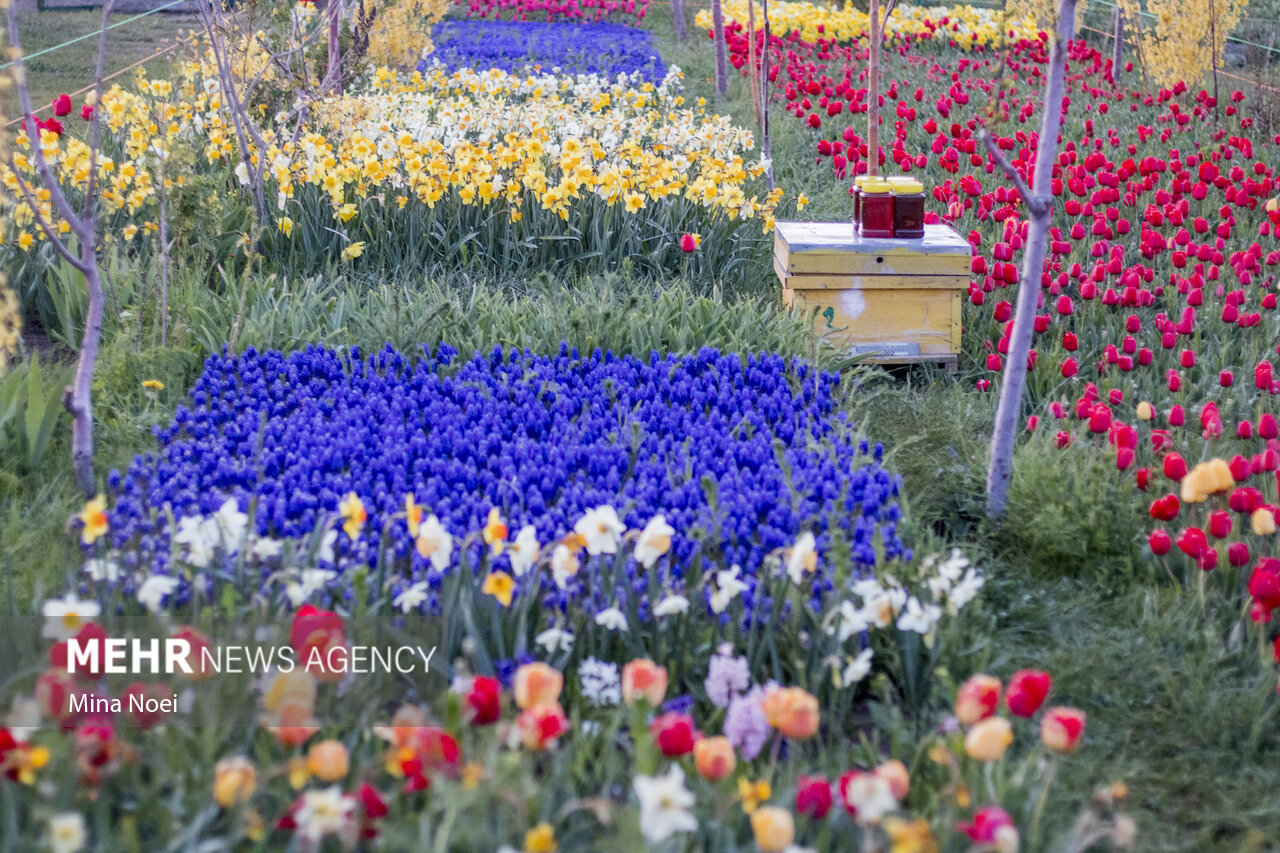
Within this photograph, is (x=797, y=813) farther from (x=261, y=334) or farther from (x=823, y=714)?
(x=261, y=334)

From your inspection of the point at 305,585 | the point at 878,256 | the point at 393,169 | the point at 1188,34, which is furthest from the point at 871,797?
the point at 1188,34

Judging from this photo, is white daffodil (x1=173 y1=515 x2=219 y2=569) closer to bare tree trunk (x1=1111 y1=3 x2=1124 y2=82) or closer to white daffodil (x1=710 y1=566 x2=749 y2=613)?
white daffodil (x1=710 y1=566 x2=749 y2=613)

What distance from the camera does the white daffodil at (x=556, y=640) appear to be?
215 cm

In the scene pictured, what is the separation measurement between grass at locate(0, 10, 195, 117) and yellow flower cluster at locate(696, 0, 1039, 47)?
7971mm

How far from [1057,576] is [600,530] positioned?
1.40 m

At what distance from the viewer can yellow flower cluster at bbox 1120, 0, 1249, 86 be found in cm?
933

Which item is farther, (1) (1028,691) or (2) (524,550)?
(2) (524,550)

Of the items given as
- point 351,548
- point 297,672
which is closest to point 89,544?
point 351,548

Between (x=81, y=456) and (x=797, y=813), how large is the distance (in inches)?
89.9

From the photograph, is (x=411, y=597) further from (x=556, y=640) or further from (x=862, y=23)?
(x=862, y=23)

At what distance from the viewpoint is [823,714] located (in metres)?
2.35

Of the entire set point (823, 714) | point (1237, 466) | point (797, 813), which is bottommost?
point (823, 714)

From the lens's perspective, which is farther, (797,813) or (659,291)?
(659,291)

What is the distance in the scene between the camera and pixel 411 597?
225cm
